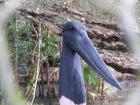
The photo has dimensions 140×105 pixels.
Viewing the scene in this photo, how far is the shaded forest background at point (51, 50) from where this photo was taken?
102 inches

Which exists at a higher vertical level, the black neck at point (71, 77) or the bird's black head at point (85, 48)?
the bird's black head at point (85, 48)

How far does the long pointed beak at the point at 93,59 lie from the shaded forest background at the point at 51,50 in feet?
1.11

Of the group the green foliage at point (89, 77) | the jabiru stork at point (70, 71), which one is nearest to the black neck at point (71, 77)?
the jabiru stork at point (70, 71)

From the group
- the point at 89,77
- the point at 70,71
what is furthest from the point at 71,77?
the point at 89,77

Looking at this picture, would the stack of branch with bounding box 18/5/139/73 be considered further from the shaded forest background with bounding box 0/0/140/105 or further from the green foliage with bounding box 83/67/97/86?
the green foliage with bounding box 83/67/97/86

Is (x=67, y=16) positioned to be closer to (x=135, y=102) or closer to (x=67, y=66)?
(x=67, y=66)

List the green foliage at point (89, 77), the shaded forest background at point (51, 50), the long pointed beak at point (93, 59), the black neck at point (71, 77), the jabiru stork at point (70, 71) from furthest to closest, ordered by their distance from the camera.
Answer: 1. the green foliage at point (89, 77)
2. the shaded forest background at point (51, 50)
3. the black neck at point (71, 77)
4. the jabiru stork at point (70, 71)
5. the long pointed beak at point (93, 59)

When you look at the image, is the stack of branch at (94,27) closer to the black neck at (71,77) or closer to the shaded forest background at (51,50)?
the shaded forest background at (51,50)

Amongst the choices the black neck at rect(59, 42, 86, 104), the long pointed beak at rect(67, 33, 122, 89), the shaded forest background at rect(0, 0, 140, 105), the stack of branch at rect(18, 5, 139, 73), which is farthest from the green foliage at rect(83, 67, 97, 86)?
the long pointed beak at rect(67, 33, 122, 89)

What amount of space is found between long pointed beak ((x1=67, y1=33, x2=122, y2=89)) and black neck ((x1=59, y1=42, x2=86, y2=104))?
21 cm

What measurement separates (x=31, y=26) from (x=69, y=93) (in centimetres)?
206

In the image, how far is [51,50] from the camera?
197 inches

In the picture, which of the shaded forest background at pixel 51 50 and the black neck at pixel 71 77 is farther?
the shaded forest background at pixel 51 50

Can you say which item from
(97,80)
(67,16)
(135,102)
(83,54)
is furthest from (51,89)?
(135,102)
